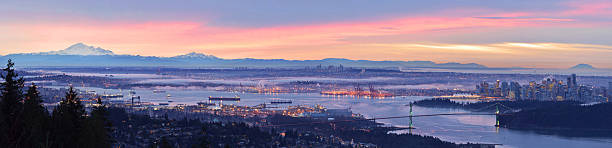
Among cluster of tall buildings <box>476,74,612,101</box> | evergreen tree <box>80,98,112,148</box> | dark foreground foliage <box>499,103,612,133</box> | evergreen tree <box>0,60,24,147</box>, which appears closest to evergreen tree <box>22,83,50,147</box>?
evergreen tree <box>0,60,24,147</box>

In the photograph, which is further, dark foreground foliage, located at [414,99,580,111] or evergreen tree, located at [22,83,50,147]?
dark foreground foliage, located at [414,99,580,111]

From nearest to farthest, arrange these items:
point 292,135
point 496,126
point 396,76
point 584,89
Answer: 1. point 292,135
2. point 496,126
3. point 584,89
4. point 396,76

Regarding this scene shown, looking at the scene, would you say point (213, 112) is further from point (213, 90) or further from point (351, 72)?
point (351, 72)

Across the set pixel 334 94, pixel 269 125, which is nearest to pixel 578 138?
A: pixel 269 125

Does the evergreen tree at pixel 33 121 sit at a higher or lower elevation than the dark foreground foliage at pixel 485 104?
higher

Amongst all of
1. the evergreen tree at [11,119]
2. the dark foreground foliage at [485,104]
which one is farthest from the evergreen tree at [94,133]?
the dark foreground foliage at [485,104]

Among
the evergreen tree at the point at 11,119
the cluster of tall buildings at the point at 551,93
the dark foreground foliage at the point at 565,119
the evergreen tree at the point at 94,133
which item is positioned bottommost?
the dark foreground foliage at the point at 565,119

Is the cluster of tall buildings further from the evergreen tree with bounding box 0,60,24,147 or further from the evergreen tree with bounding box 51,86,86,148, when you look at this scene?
the evergreen tree with bounding box 0,60,24,147

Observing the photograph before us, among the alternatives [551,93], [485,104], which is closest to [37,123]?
[485,104]

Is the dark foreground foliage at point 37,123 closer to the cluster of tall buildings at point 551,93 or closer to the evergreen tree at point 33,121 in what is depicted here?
the evergreen tree at point 33,121

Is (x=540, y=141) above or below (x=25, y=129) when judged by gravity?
below

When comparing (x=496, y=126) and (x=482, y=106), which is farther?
(x=482, y=106)
